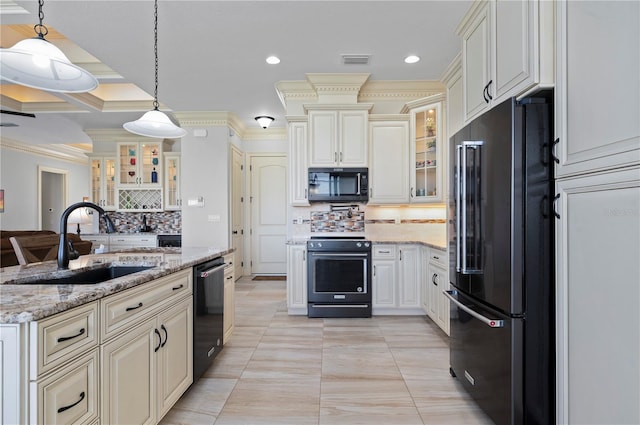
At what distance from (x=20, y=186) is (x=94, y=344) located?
837 centimetres

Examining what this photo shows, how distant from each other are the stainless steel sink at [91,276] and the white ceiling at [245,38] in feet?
6.63

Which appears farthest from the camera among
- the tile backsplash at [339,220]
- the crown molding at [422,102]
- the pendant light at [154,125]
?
the tile backsplash at [339,220]

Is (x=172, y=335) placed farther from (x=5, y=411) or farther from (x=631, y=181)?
(x=631, y=181)

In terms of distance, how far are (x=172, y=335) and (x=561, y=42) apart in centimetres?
244

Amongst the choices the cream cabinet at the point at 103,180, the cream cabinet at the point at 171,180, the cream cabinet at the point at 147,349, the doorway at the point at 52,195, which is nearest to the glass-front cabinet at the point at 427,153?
the cream cabinet at the point at 147,349

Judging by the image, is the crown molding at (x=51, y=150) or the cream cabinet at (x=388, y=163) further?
the crown molding at (x=51, y=150)

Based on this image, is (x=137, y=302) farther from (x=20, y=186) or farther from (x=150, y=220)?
(x=20, y=186)

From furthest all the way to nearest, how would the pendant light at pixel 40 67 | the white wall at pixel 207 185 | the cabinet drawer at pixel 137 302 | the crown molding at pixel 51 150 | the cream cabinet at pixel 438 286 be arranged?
the crown molding at pixel 51 150 < the white wall at pixel 207 185 < the cream cabinet at pixel 438 286 < the pendant light at pixel 40 67 < the cabinet drawer at pixel 137 302

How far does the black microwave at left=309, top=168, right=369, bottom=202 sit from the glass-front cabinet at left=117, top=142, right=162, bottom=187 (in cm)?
406

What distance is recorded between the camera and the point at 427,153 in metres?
3.87

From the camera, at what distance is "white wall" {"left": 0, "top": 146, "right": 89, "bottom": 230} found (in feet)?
22.6

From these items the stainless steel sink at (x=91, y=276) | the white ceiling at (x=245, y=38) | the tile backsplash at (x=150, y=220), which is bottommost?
the stainless steel sink at (x=91, y=276)

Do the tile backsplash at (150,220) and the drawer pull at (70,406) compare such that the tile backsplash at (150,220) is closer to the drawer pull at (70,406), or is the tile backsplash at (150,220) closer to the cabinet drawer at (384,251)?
the cabinet drawer at (384,251)

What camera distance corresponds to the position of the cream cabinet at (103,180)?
668cm
